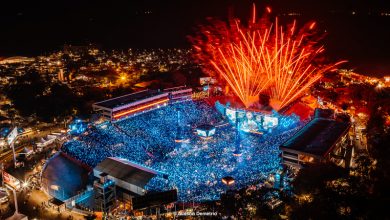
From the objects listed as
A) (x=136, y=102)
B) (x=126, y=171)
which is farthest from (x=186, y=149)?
(x=136, y=102)

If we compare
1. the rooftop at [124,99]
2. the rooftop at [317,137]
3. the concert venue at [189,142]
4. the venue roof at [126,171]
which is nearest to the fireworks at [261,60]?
the concert venue at [189,142]

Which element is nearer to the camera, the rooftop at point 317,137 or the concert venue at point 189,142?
the concert venue at point 189,142

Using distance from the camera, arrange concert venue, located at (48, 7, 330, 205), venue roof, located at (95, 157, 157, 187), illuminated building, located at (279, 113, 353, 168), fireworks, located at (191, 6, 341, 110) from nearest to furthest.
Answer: venue roof, located at (95, 157, 157, 187), concert venue, located at (48, 7, 330, 205), illuminated building, located at (279, 113, 353, 168), fireworks, located at (191, 6, 341, 110)

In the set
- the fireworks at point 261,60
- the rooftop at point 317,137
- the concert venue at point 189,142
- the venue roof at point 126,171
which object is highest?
the fireworks at point 261,60

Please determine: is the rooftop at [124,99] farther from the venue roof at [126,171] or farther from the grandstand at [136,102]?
the venue roof at [126,171]

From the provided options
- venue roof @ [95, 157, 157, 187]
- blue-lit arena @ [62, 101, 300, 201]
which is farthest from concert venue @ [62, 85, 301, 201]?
venue roof @ [95, 157, 157, 187]

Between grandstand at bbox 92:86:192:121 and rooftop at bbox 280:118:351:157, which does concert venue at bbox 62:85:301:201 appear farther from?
rooftop at bbox 280:118:351:157

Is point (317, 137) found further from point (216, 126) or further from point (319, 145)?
point (216, 126)
